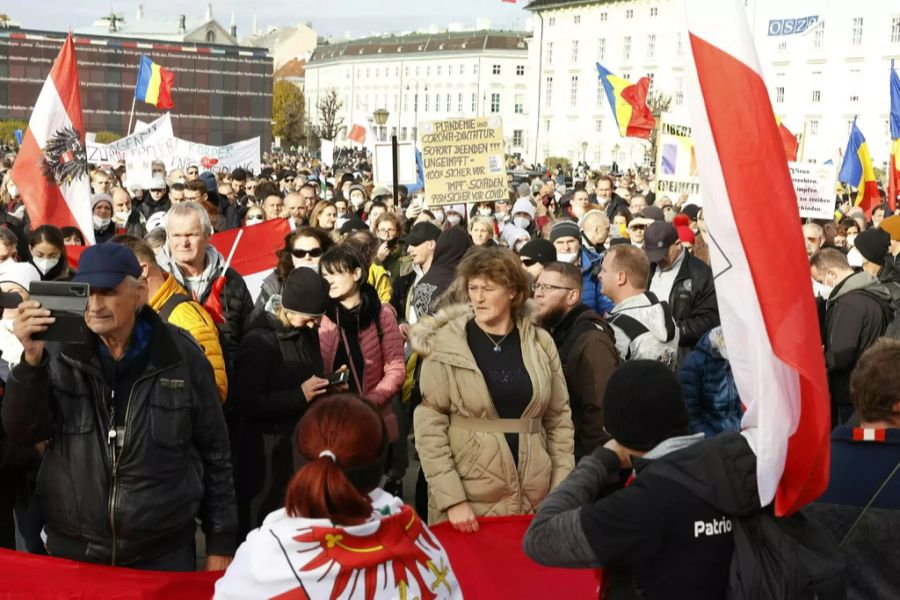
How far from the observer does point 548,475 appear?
16.3 feet

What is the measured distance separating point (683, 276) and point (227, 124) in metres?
72.6

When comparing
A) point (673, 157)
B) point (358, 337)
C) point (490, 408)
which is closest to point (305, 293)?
point (358, 337)

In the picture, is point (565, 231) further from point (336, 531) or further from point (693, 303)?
point (336, 531)

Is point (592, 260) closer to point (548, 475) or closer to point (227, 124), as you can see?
point (548, 475)

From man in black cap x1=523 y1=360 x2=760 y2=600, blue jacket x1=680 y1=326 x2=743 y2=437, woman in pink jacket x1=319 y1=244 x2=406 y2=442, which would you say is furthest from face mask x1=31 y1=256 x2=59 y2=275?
man in black cap x1=523 y1=360 x2=760 y2=600

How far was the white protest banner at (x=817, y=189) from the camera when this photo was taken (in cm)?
1329

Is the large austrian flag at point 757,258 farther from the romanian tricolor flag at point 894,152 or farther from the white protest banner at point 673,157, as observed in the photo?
the romanian tricolor flag at point 894,152

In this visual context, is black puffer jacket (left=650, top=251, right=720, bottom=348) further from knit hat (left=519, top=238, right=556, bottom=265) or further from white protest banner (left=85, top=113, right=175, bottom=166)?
white protest banner (left=85, top=113, right=175, bottom=166)

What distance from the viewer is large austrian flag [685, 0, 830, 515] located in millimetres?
2951

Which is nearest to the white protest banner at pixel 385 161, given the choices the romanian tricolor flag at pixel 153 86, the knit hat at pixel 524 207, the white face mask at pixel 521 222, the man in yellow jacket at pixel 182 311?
the knit hat at pixel 524 207

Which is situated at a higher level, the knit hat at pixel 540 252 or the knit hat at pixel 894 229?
the knit hat at pixel 894 229

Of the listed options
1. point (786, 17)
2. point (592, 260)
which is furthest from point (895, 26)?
point (592, 260)

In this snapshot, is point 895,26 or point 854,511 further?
point 895,26

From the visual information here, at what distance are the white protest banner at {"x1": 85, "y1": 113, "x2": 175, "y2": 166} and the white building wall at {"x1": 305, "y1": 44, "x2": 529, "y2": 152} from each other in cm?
8850
